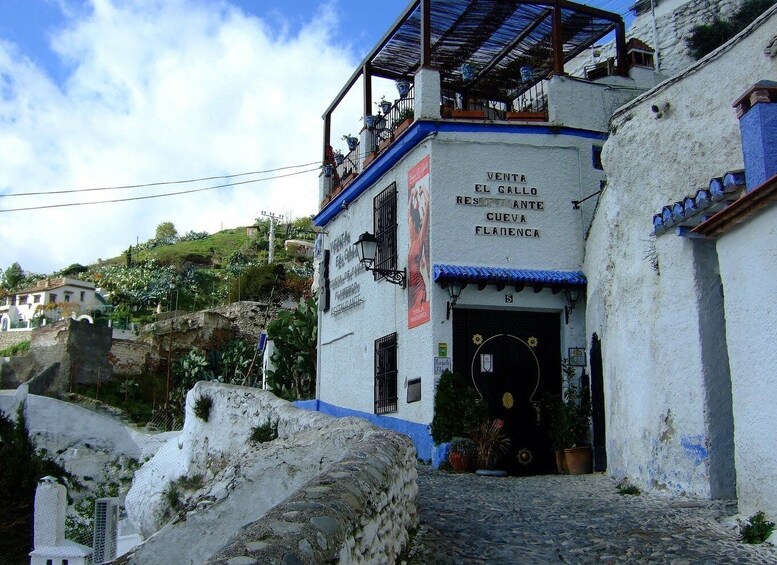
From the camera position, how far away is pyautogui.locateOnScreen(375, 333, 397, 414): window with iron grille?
45.4 ft

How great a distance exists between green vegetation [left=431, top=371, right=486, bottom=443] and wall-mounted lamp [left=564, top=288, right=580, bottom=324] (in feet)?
6.26

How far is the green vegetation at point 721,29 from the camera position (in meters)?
22.8

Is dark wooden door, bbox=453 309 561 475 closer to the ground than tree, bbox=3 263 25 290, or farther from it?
closer to the ground

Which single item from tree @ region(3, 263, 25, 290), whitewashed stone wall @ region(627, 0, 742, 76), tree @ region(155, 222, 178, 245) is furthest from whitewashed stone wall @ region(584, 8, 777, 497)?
tree @ region(155, 222, 178, 245)

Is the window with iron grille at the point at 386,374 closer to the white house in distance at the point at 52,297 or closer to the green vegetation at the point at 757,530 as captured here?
the green vegetation at the point at 757,530

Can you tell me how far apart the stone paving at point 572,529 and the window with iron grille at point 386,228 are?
563 centimetres

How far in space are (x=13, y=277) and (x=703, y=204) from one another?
75.0 metres

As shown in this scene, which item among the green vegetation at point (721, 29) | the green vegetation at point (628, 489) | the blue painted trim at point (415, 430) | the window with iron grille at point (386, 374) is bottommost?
the green vegetation at point (628, 489)

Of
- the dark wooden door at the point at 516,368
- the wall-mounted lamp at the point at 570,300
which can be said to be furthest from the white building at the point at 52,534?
the wall-mounted lamp at the point at 570,300

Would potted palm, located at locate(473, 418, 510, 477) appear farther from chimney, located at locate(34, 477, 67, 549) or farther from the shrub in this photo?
chimney, located at locate(34, 477, 67, 549)

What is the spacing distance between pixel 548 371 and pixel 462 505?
4949 mm

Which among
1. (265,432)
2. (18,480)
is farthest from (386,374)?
(18,480)

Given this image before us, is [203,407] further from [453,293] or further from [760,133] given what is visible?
[760,133]

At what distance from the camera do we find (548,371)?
41.9 feet
